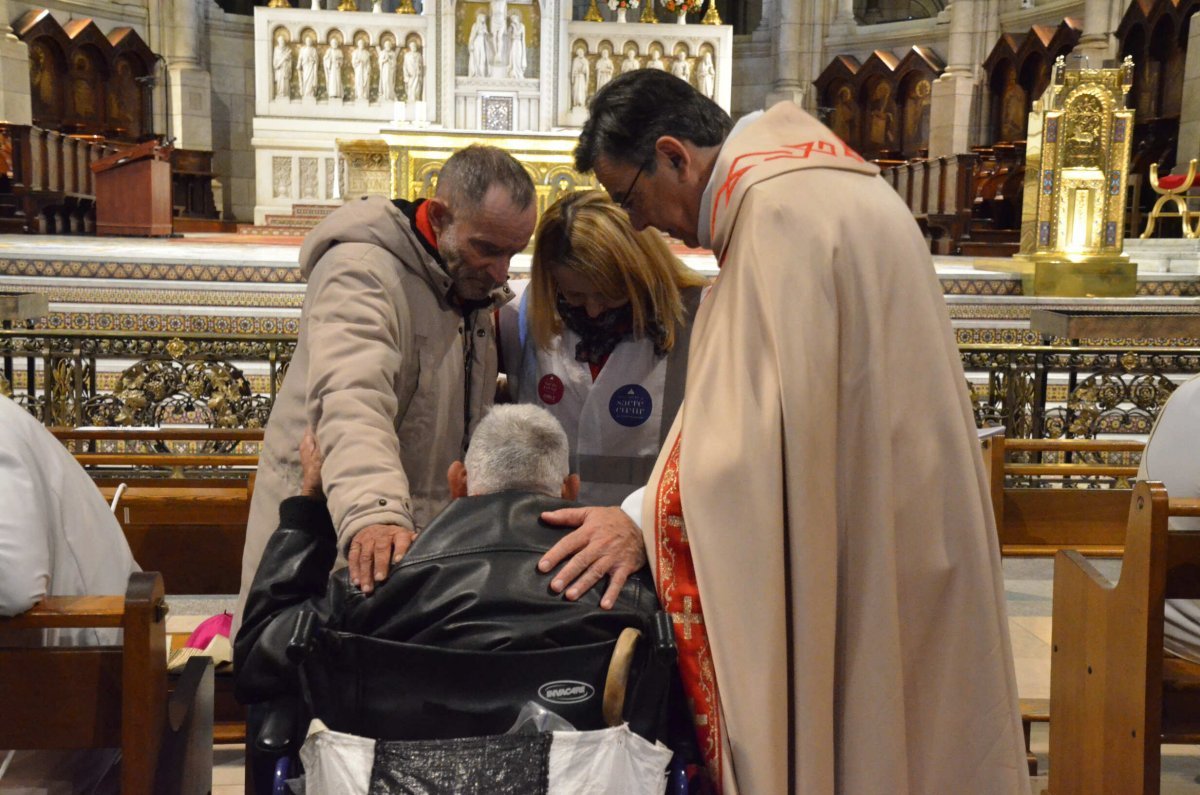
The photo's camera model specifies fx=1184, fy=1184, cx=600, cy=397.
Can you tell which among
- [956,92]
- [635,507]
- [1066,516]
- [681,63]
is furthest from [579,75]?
[635,507]

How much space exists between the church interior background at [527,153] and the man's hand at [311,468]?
1973 mm

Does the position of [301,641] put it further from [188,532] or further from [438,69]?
[438,69]

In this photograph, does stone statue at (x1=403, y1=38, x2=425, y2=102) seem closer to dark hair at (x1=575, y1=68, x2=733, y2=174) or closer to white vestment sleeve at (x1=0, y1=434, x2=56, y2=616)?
dark hair at (x1=575, y1=68, x2=733, y2=174)

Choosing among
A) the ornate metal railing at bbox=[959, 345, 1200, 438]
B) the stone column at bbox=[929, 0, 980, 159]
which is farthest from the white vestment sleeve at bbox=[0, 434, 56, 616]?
the stone column at bbox=[929, 0, 980, 159]

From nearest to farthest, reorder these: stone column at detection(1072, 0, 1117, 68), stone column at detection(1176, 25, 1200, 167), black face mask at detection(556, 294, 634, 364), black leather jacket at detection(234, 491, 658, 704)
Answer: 1. black leather jacket at detection(234, 491, 658, 704)
2. black face mask at detection(556, 294, 634, 364)
3. stone column at detection(1176, 25, 1200, 167)
4. stone column at detection(1072, 0, 1117, 68)

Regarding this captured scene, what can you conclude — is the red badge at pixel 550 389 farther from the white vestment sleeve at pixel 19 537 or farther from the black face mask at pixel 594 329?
the white vestment sleeve at pixel 19 537

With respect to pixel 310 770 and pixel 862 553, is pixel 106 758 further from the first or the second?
pixel 862 553

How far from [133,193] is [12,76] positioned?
3066mm

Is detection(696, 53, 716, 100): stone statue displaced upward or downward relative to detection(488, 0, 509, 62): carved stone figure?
downward

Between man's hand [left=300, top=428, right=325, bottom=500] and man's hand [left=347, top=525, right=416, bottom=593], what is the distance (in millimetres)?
228

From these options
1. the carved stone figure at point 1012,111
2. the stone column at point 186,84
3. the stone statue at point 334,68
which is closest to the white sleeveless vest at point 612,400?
the stone statue at point 334,68

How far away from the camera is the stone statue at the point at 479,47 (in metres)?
15.5

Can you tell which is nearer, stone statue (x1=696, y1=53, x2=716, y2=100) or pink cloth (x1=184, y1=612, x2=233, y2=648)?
pink cloth (x1=184, y1=612, x2=233, y2=648)

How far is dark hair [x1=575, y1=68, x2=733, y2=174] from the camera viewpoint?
6.48ft
